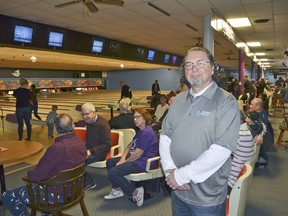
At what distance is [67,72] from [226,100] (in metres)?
20.8

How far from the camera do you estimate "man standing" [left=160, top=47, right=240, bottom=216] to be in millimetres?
1191

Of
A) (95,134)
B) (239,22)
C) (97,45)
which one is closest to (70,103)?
(97,45)

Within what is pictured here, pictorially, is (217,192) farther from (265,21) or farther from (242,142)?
(265,21)

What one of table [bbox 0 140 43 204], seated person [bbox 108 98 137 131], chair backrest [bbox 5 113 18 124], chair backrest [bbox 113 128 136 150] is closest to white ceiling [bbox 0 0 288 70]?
seated person [bbox 108 98 137 131]

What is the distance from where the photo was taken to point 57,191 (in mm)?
1868

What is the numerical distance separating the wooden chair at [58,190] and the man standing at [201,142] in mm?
833

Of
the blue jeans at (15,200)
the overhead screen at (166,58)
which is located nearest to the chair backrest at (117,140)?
the blue jeans at (15,200)

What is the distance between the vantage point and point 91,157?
2943 mm

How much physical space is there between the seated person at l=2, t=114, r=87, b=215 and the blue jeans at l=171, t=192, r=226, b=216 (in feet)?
2.94

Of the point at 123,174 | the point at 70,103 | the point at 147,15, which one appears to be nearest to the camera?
the point at 123,174

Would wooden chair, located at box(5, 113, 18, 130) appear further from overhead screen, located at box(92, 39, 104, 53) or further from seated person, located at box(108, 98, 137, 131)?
seated person, located at box(108, 98, 137, 131)

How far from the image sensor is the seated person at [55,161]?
6.17ft

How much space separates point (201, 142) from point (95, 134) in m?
1.91

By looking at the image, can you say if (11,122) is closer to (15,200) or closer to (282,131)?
(15,200)
